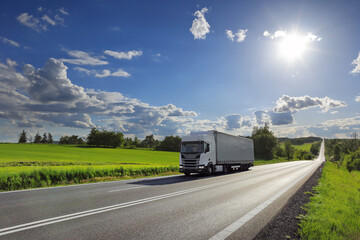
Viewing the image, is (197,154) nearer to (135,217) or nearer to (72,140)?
(135,217)

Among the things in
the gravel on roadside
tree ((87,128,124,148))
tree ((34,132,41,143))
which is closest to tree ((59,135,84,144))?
tree ((34,132,41,143))

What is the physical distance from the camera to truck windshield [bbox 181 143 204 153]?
19.5m

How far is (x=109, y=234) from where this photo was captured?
15.4 ft

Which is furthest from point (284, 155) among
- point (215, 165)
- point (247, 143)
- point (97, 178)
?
point (97, 178)

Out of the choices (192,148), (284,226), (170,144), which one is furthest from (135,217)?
(170,144)

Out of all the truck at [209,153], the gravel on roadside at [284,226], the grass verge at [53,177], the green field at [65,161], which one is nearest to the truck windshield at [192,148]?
the truck at [209,153]

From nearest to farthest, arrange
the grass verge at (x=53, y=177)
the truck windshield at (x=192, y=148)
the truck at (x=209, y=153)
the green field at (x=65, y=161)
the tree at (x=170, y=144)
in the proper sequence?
the grass verge at (x=53, y=177) < the truck at (x=209, y=153) < the truck windshield at (x=192, y=148) < the green field at (x=65, y=161) < the tree at (x=170, y=144)

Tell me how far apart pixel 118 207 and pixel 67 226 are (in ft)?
6.77

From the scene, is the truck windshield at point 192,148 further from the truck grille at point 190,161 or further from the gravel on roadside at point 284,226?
the gravel on roadside at point 284,226

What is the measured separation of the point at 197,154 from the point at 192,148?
78cm

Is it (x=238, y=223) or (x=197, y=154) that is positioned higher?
(x=197, y=154)

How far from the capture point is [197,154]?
19.2 metres

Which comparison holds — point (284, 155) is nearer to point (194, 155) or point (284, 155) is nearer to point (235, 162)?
point (235, 162)

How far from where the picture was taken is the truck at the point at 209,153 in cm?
1919
